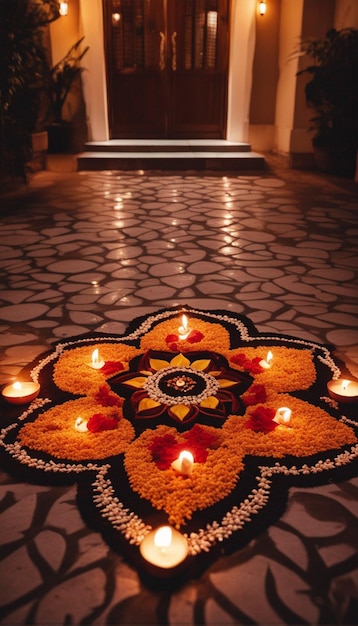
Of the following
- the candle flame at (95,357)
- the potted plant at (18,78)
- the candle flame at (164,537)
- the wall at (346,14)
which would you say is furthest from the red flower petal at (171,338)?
the wall at (346,14)

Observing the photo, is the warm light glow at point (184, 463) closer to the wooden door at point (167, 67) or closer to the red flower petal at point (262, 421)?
the red flower petal at point (262, 421)

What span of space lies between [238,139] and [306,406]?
8227 millimetres

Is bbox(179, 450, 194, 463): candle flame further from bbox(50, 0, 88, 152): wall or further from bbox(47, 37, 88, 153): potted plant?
bbox(50, 0, 88, 152): wall

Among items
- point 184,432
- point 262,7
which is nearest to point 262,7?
point 262,7

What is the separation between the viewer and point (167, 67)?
31.0ft

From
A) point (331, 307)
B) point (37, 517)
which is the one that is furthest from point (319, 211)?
point (37, 517)

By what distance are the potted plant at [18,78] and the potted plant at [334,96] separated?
3.97 metres

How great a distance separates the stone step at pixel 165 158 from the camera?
8500 mm

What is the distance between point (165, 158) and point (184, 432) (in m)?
7.09

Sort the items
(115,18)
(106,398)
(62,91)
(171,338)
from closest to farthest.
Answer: (106,398) < (171,338) < (62,91) < (115,18)

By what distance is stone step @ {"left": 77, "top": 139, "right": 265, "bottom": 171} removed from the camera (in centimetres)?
850

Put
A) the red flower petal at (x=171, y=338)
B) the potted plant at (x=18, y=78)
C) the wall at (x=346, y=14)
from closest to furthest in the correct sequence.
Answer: the red flower petal at (x=171, y=338) → the potted plant at (x=18, y=78) → the wall at (x=346, y=14)

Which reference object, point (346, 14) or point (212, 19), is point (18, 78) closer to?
point (212, 19)

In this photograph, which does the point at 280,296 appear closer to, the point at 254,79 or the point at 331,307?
the point at 331,307
